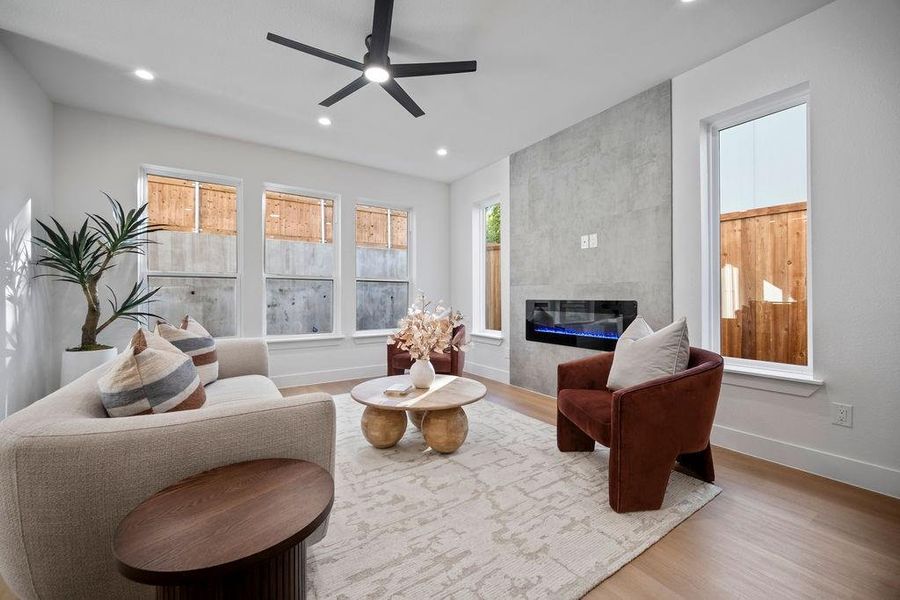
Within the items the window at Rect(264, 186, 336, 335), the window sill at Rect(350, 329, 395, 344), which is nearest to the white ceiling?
the window at Rect(264, 186, 336, 335)

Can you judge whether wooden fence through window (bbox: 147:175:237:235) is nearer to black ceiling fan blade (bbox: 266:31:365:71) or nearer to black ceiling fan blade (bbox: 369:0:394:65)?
black ceiling fan blade (bbox: 266:31:365:71)

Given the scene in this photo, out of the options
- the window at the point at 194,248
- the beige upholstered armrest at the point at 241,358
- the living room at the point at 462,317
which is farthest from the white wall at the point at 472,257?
the window at the point at 194,248

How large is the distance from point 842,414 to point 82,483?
11.3 feet

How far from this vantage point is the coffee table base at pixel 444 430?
2.38 metres

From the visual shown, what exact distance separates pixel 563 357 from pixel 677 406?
6.59 feet

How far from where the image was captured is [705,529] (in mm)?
1696

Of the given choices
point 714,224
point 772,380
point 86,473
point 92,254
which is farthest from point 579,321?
point 92,254

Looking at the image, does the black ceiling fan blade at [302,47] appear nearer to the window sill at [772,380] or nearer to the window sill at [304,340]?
the window sill at [304,340]

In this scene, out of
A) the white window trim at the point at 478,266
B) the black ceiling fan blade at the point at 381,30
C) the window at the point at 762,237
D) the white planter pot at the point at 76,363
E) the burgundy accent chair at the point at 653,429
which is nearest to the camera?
the burgundy accent chair at the point at 653,429

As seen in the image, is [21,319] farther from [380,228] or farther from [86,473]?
[380,228]

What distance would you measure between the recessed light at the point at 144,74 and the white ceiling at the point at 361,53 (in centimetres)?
4

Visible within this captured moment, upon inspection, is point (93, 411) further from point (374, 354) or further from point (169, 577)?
point (374, 354)

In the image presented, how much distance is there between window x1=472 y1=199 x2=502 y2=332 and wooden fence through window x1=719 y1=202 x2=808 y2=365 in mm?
2643

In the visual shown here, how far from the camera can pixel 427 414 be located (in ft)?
8.07
